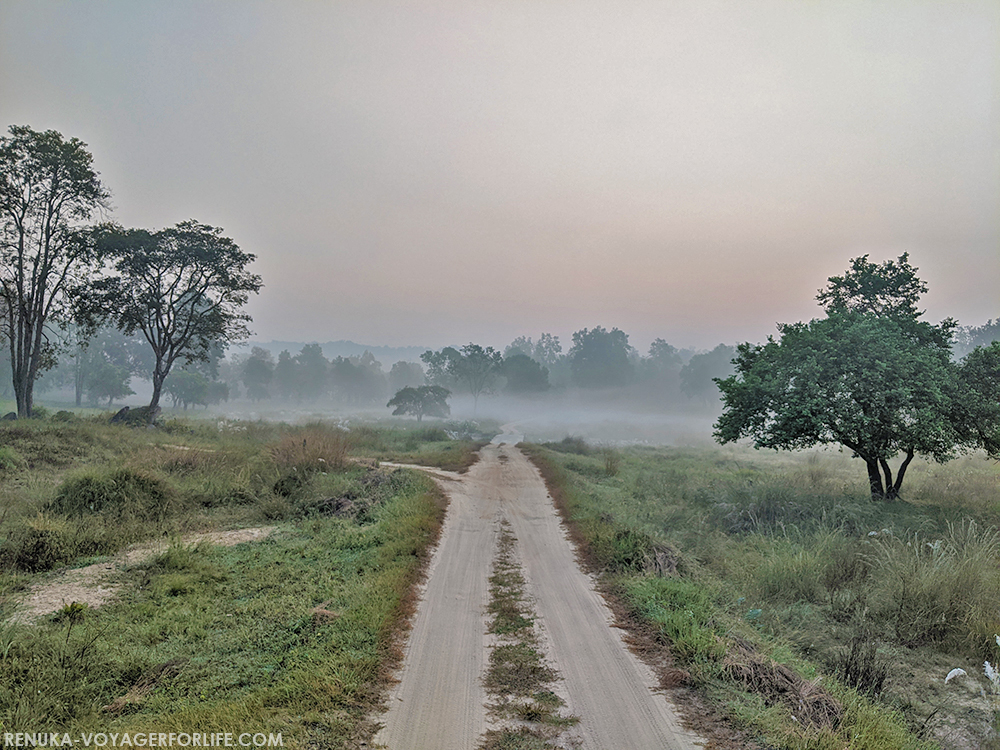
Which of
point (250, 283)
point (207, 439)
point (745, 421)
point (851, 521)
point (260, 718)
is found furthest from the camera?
point (250, 283)

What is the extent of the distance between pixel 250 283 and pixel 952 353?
3749cm

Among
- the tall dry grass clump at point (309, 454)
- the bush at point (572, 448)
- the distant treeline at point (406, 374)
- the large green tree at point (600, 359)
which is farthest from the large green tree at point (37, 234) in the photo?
the large green tree at point (600, 359)

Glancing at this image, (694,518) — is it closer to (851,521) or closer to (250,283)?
(851,521)

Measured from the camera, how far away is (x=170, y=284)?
30641 millimetres

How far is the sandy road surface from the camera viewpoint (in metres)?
4.57

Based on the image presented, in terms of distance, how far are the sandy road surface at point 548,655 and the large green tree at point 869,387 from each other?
30.5 ft

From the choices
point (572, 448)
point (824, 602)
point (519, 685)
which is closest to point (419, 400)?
point (572, 448)

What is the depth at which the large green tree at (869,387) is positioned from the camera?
14336 mm

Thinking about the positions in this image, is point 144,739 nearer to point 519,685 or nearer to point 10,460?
point 519,685

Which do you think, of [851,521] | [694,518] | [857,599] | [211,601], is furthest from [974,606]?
[211,601]

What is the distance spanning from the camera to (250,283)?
32.9 metres

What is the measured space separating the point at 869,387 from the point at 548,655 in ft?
45.7

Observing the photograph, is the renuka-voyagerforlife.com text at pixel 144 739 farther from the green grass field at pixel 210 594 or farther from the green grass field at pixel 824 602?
the green grass field at pixel 824 602

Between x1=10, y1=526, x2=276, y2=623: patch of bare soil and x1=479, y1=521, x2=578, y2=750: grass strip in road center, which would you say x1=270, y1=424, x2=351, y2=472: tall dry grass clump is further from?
x1=479, y1=521, x2=578, y2=750: grass strip in road center
